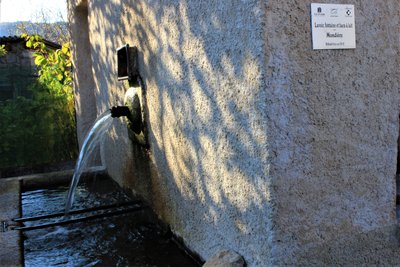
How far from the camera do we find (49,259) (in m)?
2.76

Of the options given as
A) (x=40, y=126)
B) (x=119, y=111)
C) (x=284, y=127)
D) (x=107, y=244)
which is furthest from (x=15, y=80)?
(x=284, y=127)

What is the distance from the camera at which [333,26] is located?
1906 millimetres

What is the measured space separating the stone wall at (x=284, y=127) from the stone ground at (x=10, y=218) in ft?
3.49

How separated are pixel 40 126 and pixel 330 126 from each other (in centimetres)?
574

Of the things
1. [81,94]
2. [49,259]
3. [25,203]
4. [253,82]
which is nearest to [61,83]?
[81,94]

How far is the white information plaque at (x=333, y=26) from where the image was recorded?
1864mm

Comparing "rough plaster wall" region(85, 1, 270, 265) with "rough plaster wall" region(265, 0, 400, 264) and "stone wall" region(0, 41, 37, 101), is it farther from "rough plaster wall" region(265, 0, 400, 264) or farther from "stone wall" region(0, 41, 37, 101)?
"stone wall" region(0, 41, 37, 101)

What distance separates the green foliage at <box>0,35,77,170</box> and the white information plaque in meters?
5.75

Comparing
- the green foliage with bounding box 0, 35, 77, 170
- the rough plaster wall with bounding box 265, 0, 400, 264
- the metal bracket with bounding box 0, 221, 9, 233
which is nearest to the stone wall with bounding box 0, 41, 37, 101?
the green foliage with bounding box 0, 35, 77, 170

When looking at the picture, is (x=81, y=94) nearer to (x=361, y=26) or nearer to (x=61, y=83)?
(x=61, y=83)

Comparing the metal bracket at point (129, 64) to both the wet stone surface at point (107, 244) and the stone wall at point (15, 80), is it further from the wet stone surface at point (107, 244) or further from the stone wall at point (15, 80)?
the stone wall at point (15, 80)

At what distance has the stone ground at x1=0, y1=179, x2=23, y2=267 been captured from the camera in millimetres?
2320

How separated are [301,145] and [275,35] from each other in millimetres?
495

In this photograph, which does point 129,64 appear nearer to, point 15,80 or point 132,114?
point 132,114
